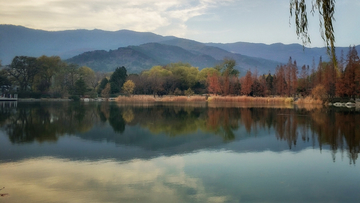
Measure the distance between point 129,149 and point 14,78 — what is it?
61.1 meters

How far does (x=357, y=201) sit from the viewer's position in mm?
6031

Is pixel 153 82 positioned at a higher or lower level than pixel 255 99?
higher

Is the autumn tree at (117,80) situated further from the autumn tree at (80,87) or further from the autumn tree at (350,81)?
the autumn tree at (350,81)

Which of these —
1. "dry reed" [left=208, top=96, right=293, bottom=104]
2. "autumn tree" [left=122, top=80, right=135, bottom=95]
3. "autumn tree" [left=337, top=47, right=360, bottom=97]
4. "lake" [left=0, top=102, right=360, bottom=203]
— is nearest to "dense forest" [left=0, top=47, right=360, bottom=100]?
"autumn tree" [left=122, top=80, right=135, bottom=95]

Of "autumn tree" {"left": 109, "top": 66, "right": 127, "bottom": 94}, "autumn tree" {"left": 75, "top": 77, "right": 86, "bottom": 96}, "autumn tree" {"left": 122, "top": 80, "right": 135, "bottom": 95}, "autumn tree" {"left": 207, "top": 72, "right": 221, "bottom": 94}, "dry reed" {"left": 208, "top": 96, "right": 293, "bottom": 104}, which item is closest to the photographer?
"dry reed" {"left": 208, "top": 96, "right": 293, "bottom": 104}

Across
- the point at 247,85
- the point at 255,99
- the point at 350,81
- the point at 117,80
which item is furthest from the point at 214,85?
the point at 350,81

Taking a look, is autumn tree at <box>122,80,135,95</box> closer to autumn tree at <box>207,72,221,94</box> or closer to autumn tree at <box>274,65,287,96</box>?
autumn tree at <box>207,72,221,94</box>

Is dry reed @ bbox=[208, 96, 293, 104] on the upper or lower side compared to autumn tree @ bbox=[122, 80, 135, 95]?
lower

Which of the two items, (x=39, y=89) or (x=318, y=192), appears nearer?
(x=318, y=192)

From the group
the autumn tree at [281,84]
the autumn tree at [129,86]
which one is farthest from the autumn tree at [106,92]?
the autumn tree at [281,84]

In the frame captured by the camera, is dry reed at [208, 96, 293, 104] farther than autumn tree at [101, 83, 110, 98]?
No

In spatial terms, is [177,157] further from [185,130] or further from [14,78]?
[14,78]

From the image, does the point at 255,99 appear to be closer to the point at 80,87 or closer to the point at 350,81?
the point at 350,81

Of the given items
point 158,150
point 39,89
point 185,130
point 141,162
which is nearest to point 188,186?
point 141,162
